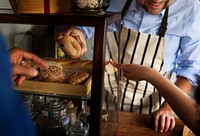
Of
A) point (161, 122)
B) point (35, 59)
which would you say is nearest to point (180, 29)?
point (161, 122)

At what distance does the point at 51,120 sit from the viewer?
0.59 m

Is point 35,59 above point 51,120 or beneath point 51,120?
above

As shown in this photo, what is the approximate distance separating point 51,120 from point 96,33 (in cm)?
23

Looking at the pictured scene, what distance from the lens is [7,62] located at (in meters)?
0.18

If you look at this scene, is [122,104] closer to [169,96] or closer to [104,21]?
[169,96]

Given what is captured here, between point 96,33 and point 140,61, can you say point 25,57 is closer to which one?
point 96,33

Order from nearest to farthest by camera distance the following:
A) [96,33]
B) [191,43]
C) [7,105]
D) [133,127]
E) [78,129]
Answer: [7,105] < [96,33] < [78,129] < [133,127] < [191,43]

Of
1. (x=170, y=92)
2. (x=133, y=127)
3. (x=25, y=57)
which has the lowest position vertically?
(x=133, y=127)

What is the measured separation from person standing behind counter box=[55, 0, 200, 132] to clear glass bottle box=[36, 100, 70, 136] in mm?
496

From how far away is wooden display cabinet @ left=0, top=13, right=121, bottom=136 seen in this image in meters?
0.50

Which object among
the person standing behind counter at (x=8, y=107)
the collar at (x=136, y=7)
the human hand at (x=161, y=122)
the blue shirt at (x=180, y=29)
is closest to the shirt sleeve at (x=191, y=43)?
the blue shirt at (x=180, y=29)

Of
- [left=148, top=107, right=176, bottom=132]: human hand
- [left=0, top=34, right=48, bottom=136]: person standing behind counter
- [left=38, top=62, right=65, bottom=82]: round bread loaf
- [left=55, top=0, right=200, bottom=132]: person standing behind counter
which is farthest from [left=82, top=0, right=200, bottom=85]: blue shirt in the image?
[left=0, top=34, right=48, bottom=136]: person standing behind counter

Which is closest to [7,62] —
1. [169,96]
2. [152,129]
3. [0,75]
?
[0,75]

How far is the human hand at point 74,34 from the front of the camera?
601mm
